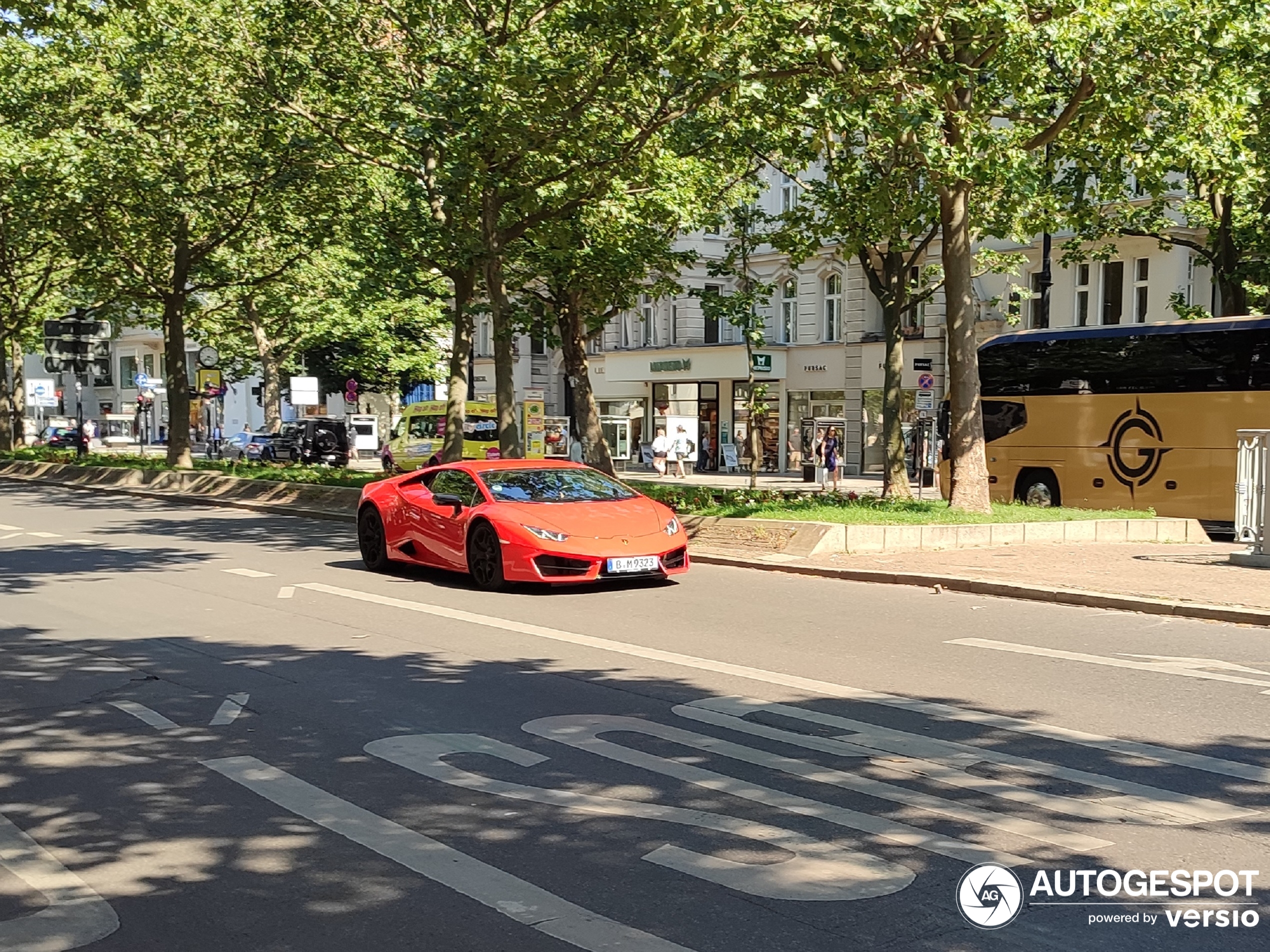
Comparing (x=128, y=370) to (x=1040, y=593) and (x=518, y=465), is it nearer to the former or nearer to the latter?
(x=518, y=465)

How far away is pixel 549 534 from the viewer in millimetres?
13305

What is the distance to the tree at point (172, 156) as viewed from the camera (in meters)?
26.1

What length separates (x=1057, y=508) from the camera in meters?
21.1

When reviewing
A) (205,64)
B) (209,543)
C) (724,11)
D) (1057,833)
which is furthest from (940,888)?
(205,64)

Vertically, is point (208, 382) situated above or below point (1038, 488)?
above

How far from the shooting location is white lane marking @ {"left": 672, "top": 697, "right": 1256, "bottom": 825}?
563 cm

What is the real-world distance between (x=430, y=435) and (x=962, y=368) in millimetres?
25935

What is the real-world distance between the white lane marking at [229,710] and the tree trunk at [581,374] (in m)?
22.0

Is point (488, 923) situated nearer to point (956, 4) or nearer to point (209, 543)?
point (956, 4)

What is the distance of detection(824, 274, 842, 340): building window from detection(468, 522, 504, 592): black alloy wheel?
36.2 m

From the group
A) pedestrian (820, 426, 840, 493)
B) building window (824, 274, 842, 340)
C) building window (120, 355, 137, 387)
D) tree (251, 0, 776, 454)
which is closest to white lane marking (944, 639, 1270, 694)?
tree (251, 0, 776, 454)

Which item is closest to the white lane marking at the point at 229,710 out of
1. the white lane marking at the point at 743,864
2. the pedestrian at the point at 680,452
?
the white lane marking at the point at 743,864

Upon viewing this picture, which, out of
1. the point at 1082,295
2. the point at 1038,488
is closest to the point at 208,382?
the point at 1038,488

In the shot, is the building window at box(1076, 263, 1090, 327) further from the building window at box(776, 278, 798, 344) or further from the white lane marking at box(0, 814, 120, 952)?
the white lane marking at box(0, 814, 120, 952)
